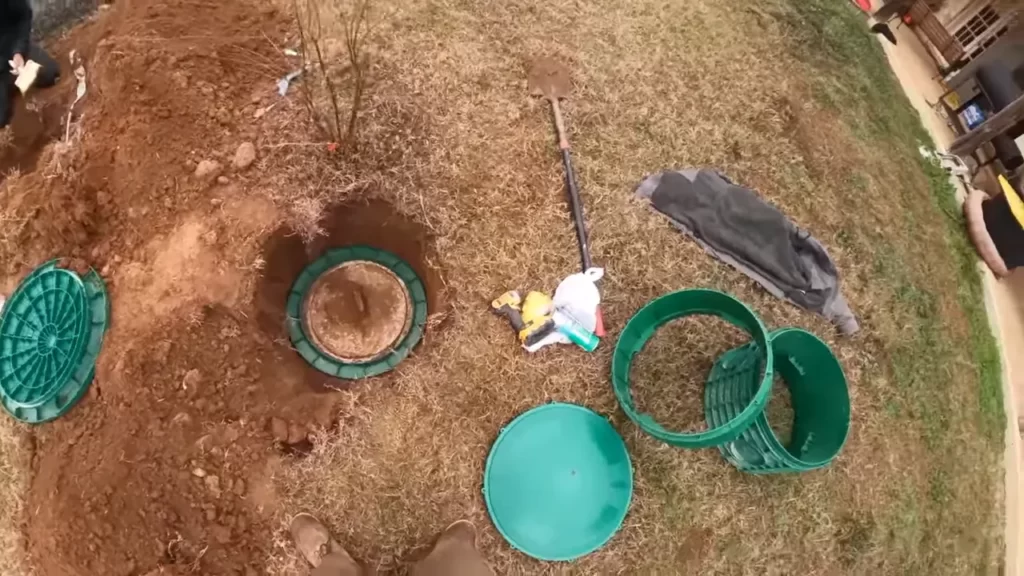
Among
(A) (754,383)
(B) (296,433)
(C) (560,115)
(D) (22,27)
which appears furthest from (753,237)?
(D) (22,27)

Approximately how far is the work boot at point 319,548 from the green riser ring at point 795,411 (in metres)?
1.74

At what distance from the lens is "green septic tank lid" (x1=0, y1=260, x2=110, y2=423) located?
3.10m

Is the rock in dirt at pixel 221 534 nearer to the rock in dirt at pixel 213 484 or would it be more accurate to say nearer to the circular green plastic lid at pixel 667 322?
the rock in dirt at pixel 213 484

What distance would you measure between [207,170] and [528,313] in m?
1.66

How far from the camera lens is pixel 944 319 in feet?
11.7

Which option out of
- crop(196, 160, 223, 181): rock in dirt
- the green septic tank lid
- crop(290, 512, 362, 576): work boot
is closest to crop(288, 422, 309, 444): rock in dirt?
crop(290, 512, 362, 576): work boot

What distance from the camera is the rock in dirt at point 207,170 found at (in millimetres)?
3274

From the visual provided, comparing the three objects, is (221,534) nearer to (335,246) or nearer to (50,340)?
(50,340)

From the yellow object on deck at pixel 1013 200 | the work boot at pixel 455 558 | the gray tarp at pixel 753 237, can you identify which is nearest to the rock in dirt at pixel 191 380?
the work boot at pixel 455 558

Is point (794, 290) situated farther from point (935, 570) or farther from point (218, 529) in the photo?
point (218, 529)

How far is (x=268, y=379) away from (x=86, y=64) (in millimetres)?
2032

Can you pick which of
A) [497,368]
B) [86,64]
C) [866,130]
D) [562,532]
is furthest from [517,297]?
[86,64]

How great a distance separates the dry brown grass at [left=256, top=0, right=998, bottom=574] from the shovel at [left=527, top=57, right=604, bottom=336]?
2.4 inches

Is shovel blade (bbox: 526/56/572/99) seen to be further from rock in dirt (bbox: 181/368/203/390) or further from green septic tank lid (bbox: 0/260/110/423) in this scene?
green septic tank lid (bbox: 0/260/110/423)
